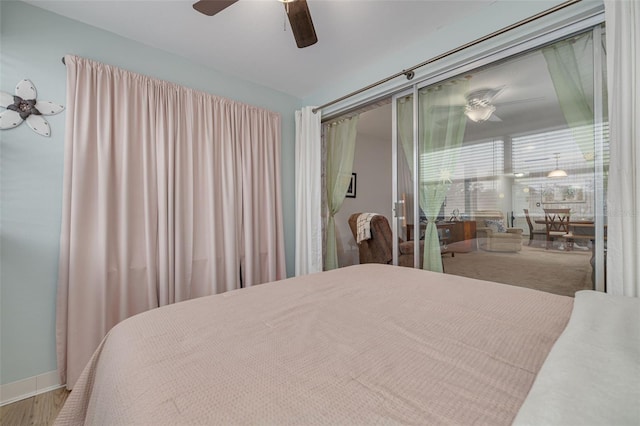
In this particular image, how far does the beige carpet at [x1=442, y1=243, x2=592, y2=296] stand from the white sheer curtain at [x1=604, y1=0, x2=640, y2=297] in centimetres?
25

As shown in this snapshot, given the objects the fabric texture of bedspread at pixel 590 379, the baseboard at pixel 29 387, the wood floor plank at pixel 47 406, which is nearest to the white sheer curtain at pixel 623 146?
the fabric texture of bedspread at pixel 590 379

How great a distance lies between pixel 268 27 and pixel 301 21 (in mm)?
622

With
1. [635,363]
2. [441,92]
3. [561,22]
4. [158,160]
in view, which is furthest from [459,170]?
[158,160]

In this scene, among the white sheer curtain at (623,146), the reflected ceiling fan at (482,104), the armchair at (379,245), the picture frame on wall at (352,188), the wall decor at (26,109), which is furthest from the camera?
the picture frame on wall at (352,188)

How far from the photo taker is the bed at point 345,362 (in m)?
0.55

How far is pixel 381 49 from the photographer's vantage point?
95.3 inches

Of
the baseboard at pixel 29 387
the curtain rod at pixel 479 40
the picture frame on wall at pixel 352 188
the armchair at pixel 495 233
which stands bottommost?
the baseboard at pixel 29 387

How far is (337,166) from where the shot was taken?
322 centimetres

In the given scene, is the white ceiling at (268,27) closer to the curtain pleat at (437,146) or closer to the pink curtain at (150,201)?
the pink curtain at (150,201)

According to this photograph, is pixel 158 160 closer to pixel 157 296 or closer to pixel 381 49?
pixel 157 296

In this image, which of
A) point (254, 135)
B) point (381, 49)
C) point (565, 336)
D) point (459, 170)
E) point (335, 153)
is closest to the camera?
point (565, 336)

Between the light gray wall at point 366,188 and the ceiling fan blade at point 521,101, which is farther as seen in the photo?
the light gray wall at point 366,188

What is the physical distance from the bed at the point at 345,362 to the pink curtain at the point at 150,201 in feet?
4.07

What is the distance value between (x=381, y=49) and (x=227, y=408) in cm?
273
